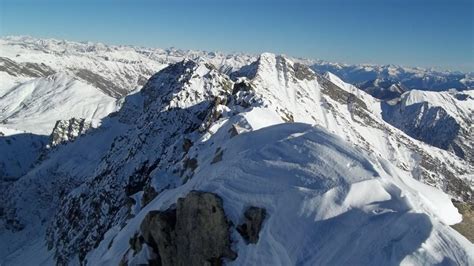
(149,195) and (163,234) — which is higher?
(163,234)

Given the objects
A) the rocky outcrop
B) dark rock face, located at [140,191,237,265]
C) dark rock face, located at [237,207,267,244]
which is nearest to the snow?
dark rock face, located at [237,207,267,244]

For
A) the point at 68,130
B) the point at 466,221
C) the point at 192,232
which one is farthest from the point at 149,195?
the point at 68,130

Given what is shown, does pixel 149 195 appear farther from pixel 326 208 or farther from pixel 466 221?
pixel 466 221

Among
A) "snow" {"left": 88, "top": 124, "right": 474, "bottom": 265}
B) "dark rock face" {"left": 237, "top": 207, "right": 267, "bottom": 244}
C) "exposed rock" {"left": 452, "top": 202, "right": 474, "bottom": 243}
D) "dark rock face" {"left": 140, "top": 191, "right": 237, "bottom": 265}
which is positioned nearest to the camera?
"snow" {"left": 88, "top": 124, "right": 474, "bottom": 265}

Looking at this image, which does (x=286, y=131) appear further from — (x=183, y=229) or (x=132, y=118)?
(x=132, y=118)

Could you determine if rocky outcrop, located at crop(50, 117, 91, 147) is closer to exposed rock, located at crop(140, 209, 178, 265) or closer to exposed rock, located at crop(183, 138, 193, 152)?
exposed rock, located at crop(183, 138, 193, 152)
